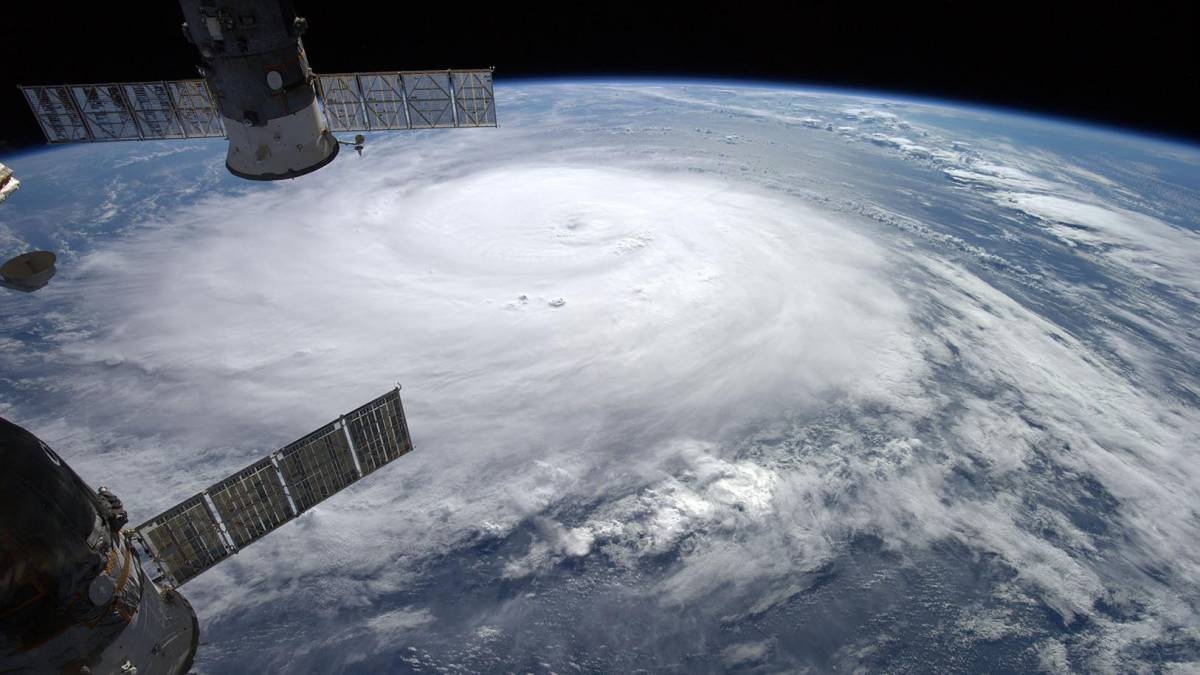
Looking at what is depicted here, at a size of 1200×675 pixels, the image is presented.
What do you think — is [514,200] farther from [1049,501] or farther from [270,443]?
[1049,501]

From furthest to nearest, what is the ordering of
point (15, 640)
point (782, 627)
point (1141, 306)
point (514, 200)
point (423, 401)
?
1. point (514, 200)
2. point (1141, 306)
3. point (423, 401)
4. point (782, 627)
5. point (15, 640)

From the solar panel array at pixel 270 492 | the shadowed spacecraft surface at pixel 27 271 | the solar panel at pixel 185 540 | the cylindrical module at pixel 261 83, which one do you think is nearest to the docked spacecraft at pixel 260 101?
the cylindrical module at pixel 261 83

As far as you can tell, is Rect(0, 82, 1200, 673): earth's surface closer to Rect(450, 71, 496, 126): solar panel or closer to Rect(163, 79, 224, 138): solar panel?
Rect(163, 79, 224, 138): solar panel

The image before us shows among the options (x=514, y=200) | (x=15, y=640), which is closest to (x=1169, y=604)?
(x=15, y=640)

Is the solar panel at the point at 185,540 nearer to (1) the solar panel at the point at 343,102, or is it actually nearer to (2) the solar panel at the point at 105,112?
(1) the solar panel at the point at 343,102

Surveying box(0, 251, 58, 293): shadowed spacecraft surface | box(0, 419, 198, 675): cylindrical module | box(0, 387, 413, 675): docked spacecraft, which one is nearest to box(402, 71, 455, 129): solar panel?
box(0, 251, 58, 293): shadowed spacecraft surface

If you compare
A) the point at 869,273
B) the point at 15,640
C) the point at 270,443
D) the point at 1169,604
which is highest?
the point at 15,640

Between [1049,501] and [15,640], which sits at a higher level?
[15,640]
